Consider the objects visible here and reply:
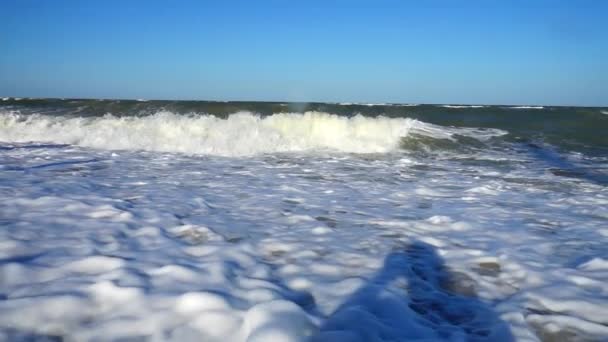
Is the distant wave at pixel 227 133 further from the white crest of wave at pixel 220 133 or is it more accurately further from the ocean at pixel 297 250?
the ocean at pixel 297 250

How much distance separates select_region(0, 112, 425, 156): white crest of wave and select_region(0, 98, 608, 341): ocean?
2469 mm

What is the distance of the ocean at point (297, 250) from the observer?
226cm

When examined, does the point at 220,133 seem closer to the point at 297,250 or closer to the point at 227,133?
the point at 227,133

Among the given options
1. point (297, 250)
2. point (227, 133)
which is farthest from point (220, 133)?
point (297, 250)

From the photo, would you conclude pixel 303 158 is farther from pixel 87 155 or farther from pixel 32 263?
pixel 32 263

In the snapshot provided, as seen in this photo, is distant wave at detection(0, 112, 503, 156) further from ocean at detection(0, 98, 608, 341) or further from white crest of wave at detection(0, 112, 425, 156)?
ocean at detection(0, 98, 608, 341)

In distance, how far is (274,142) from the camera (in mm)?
11500

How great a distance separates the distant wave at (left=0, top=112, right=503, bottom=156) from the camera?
11.0 meters

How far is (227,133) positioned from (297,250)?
9.14 meters

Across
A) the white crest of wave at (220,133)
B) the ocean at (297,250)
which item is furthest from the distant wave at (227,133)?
the ocean at (297,250)

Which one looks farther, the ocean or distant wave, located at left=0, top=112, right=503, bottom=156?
distant wave, located at left=0, top=112, right=503, bottom=156

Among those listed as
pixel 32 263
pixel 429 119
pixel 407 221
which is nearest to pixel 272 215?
pixel 407 221

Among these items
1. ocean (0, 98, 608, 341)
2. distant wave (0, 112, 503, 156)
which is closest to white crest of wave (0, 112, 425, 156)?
distant wave (0, 112, 503, 156)

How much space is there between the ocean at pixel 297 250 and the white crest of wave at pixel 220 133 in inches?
97.2
